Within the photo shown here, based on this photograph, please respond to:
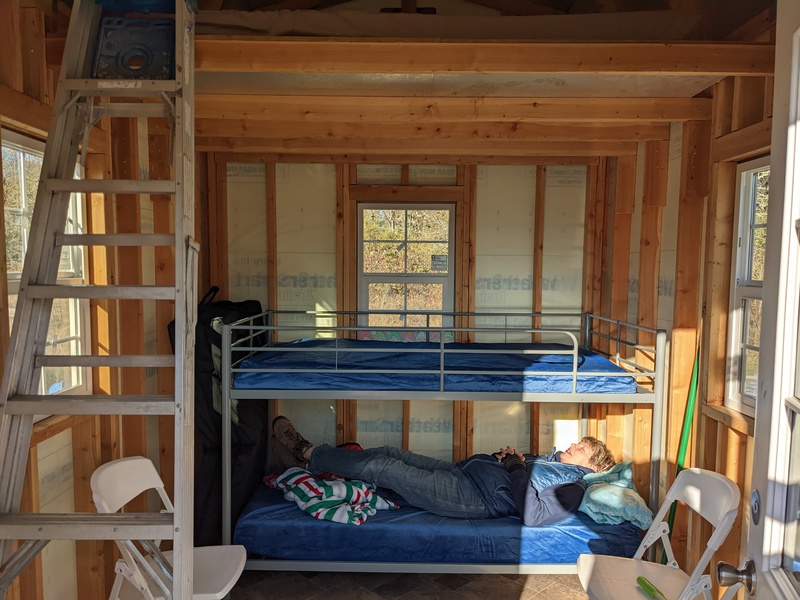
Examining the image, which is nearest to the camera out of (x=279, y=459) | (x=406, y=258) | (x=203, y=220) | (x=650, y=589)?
(x=650, y=589)

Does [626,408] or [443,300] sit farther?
[443,300]

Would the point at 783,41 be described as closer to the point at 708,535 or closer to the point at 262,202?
the point at 708,535

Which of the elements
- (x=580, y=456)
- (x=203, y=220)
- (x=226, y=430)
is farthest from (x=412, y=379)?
(x=203, y=220)

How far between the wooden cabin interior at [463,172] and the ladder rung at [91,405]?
0.78 metres

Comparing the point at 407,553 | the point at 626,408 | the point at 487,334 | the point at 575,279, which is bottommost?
the point at 407,553

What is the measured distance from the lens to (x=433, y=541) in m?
3.28

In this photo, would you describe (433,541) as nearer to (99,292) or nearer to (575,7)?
(99,292)

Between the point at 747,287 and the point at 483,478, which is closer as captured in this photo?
the point at 747,287

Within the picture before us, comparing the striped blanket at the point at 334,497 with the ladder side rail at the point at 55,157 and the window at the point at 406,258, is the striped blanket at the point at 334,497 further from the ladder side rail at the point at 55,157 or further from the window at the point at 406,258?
the ladder side rail at the point at 55,157

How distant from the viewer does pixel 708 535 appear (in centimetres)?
292

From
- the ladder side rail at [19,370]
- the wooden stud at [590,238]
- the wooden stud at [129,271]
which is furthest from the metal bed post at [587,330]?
the ladder side rail at [19,370]

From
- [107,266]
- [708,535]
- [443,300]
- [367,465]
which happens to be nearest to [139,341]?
[107,266]

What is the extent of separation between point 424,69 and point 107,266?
187 cm

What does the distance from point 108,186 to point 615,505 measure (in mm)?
3028
